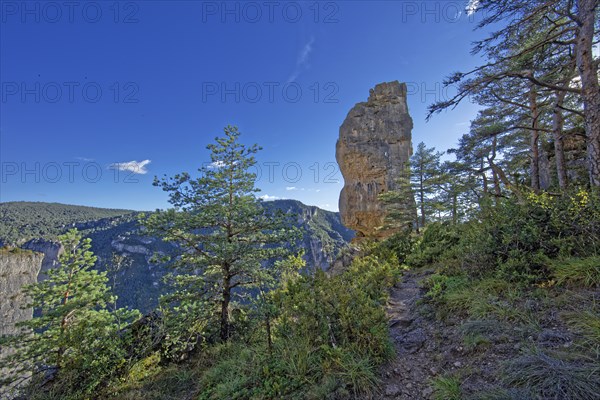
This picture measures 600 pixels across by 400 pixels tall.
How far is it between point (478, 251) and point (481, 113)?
46.4ft

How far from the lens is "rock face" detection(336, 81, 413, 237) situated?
21703mm

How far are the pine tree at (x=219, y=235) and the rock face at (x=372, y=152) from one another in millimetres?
16652

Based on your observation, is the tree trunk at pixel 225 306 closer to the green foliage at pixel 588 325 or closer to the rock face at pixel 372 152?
the green foliage at pixel 588 325

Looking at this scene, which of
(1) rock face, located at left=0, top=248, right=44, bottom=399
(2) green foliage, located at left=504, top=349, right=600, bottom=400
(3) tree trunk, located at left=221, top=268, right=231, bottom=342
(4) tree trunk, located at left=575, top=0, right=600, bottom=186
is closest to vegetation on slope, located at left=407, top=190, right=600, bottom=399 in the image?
(2) green foliage, located at left=504, top=349, right=600, bottom=400

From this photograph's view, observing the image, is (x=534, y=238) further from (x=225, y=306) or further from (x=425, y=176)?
(x=425, y=176)

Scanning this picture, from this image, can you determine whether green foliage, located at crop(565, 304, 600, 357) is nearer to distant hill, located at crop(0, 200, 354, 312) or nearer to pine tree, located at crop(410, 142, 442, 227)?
pine tree, located at crop(410, 142, 442, 227)

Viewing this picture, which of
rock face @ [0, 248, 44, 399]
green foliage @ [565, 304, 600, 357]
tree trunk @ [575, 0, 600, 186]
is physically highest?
tree trunk @ [575, 0, 600, 186]

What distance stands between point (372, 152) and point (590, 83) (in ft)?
55.5

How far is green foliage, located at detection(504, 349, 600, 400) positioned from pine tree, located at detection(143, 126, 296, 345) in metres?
4.82

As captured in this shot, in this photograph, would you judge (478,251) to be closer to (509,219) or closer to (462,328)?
(509,219)

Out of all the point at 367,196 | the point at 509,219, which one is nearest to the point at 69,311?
the point at 509,219

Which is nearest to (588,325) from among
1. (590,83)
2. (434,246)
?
(590,83)

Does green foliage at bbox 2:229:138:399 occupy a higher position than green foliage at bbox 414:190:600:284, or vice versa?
green foliage at bbox 414:190:600:284

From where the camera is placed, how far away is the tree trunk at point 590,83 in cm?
502
